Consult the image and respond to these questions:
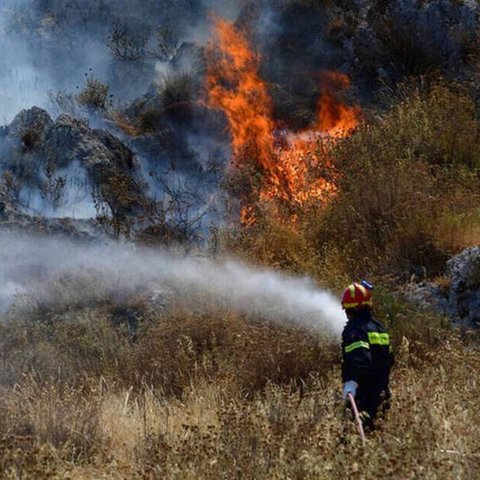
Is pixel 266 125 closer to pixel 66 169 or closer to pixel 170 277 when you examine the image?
pixel 66 169

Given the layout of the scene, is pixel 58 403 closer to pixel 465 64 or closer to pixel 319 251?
pixel 319 251

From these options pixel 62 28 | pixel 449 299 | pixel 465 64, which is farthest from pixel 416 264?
pixel 62 28

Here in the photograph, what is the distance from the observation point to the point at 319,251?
9.07m

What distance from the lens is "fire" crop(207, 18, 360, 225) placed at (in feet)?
Result: 37.9

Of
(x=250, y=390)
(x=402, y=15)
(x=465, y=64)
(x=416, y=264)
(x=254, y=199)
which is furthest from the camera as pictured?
(x=402, y=15)

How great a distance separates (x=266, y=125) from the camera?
48.2 feet

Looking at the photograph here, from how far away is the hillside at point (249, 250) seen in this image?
15.5ft

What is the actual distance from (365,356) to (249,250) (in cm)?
470

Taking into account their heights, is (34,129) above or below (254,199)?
above

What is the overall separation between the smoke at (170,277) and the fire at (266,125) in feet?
6.57

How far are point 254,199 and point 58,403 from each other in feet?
21.7

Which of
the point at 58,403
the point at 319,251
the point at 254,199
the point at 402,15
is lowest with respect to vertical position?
the point at 58,403

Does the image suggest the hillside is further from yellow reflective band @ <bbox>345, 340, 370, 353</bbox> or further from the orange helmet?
the orange helmet

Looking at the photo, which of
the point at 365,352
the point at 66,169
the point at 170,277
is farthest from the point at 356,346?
the point at 66,169
